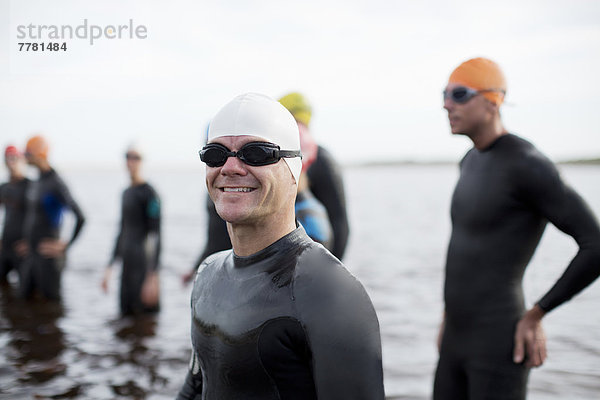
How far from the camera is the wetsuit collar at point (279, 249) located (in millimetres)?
1829

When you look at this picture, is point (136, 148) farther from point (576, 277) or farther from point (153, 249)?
point (576, 277)

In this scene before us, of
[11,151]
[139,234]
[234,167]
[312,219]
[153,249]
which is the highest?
[11,151]

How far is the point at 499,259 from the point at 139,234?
Answer: 533 centimetres

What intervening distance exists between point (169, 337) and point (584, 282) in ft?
20.1

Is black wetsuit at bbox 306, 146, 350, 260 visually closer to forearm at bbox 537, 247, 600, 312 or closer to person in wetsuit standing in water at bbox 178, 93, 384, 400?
forearm at bbox 537, 247, 600, 312

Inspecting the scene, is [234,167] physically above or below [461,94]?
below

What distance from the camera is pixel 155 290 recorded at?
7422mm

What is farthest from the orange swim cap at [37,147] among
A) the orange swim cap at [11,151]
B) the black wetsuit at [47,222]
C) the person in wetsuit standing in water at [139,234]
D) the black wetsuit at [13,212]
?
the orange swim cap at [11,151]

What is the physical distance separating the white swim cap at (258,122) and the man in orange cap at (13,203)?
29.1 feet

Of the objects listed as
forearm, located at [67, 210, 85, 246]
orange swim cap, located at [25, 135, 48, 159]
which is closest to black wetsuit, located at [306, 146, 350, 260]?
forearm, located at [67, 210, 85, 246]

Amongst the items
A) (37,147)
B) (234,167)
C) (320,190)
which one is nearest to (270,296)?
(234,167)

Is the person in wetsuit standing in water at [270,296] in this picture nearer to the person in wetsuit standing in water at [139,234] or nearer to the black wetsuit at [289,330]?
the black wetsuit at [289,330]

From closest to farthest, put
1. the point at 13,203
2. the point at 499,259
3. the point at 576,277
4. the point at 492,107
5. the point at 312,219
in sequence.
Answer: the point at 576,277
the point at 499,259
the point at 492,107
the point at 312,219
the point at 13,203

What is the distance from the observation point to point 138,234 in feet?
24.0
